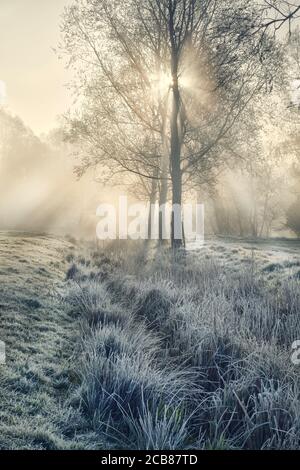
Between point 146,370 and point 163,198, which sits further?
point 163,198

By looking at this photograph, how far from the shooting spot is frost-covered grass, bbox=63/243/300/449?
3.85 meters

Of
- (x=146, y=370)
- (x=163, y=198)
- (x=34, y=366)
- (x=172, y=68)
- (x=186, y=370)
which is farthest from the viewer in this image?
(x=163, y=198)

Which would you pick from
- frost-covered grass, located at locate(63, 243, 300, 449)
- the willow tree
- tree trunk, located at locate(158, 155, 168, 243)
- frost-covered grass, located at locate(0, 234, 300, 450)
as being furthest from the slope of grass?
tree trunk, located at locate(158, 155, 168, 243)

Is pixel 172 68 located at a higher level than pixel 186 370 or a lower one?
higher

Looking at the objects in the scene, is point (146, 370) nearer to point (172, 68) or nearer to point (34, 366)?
point (34, 366)

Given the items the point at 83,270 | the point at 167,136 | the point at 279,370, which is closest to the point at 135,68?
the point at 167,136

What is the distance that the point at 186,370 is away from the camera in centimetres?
519

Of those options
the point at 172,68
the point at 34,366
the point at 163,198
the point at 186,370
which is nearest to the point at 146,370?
the point at 186,370

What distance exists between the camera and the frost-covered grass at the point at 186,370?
152 inches

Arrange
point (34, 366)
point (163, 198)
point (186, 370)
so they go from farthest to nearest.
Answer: point (163, 198) → point (186, 370) → point (34, 366)

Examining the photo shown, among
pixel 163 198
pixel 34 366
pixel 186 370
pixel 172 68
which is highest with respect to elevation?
pixel 172 68

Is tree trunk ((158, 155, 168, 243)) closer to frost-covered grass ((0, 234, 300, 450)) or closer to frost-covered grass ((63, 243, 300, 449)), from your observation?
frost-covered grass ((0, 234, 300, 450))

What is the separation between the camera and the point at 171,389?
4.51m
